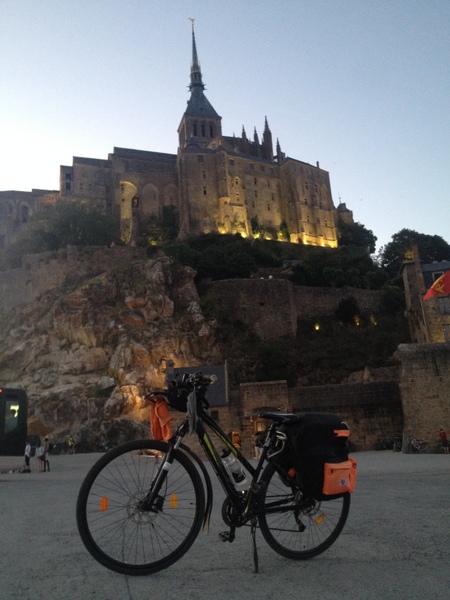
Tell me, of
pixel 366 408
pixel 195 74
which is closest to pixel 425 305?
pixel 366 408

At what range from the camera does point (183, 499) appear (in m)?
3.02

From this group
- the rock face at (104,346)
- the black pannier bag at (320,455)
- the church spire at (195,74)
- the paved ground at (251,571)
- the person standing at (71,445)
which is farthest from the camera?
the church spire at (195,74)

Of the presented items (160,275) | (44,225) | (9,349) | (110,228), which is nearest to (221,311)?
(160,275)

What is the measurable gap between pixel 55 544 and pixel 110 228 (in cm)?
5778

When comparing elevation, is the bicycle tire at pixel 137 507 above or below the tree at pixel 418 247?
below

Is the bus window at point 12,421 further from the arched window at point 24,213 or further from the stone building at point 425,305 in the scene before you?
the arched window at point 24,213

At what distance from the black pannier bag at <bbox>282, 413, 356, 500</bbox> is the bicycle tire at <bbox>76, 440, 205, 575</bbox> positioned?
69cm

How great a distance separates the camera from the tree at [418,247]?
62.8 meters

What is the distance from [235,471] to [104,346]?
34.9m

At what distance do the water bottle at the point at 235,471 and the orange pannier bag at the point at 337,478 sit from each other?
54 centimetres

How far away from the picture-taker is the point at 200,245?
194 ft

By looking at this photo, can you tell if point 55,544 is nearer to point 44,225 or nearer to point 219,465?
point 219,465

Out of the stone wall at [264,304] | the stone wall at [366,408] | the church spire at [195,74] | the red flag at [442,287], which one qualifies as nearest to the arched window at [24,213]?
the stone wall at [264,304]

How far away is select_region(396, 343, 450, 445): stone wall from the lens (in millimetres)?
16359
